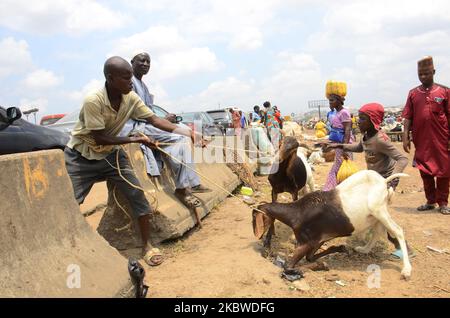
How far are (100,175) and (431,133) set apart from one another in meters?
5.23

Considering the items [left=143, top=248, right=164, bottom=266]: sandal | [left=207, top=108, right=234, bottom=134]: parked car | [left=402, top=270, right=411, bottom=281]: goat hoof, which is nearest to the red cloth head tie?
[left=402, top=270, right=411, bottom=281]: goat hoof

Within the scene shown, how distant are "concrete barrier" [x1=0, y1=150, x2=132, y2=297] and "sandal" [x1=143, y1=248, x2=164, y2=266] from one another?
917 mm

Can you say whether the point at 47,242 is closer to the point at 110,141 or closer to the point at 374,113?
the point at 110,141

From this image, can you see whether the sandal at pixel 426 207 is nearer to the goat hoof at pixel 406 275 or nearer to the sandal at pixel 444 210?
the sandal at pixel 444 210

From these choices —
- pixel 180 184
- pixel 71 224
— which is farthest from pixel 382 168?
pixel 71 224

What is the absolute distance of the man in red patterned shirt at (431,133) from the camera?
6.18 m

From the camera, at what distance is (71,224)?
3111 mm

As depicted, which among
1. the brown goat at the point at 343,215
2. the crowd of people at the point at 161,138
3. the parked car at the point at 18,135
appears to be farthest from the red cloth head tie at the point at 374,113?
the parked car at the point at 18,135

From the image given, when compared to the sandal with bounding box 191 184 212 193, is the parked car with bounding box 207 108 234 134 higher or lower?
higher

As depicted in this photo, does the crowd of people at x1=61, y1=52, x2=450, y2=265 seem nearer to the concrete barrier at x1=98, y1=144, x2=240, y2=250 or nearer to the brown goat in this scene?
the concrete barrier at x1=98, y1=144, x2=240, y2=250

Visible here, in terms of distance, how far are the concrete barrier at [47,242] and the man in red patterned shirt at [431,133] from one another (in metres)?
5.21

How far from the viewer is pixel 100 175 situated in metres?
3.99

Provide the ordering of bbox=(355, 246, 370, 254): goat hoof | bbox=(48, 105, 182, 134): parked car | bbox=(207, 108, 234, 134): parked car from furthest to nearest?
bbox=(207, 108, 234, 134): parked car → bbox=(48, 105, 182, 134): parked car → bbox=(355, 246, 370, 254): goat hoof

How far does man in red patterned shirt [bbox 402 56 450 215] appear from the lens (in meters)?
6.18
